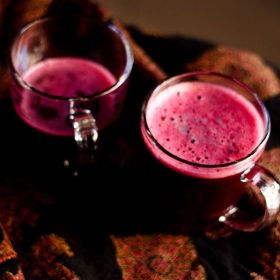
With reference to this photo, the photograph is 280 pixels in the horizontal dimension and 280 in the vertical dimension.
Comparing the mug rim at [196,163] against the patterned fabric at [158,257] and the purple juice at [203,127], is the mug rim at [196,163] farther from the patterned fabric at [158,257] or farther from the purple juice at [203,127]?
the patterned fabric at [158,257]

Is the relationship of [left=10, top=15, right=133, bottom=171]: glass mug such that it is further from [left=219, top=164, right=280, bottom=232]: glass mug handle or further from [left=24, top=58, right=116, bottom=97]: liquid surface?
[left=219, top=164, right=280, bottom=232]: glass mug handle

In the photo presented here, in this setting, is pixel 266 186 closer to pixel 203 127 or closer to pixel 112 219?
pixel 203 127

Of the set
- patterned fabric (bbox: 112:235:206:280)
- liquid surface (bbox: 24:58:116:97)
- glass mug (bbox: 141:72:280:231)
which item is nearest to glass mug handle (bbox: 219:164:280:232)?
glass mug (bbox: 141:72:280:231)

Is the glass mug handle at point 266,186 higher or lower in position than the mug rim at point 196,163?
lower

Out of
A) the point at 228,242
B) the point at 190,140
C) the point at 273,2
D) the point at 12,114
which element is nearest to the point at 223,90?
the point at 190,140

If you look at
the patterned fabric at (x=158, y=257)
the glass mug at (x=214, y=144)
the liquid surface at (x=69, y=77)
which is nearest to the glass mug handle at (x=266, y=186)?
the glass mug at (x=214, y=144)

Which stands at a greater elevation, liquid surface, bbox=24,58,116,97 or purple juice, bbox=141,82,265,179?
purple juice, bbox=141,82,265,179

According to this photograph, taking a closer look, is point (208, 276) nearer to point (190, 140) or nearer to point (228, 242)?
point (228, 242)
